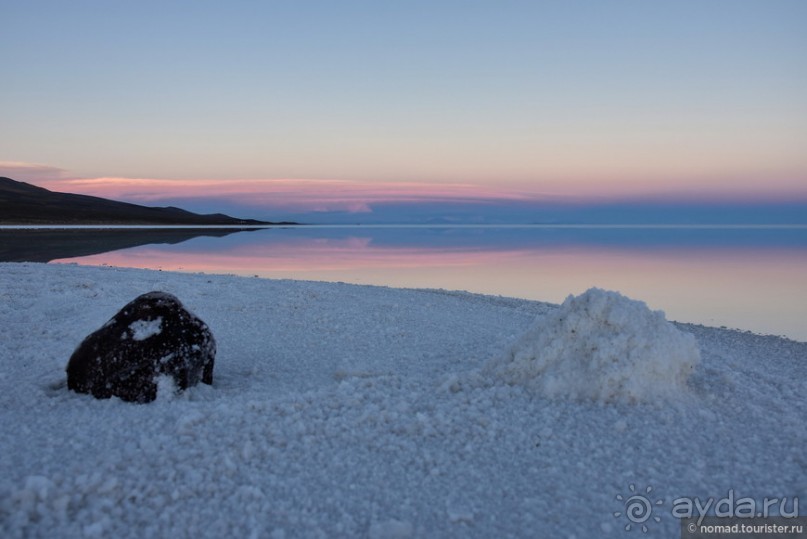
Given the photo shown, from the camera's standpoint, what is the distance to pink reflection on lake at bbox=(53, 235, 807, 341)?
52.6 feet

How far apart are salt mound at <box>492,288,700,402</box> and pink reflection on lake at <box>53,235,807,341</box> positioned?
913 cm

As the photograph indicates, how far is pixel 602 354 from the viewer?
5.36 meters

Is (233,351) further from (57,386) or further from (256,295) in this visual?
(256,295)

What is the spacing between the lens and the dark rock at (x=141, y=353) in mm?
5230

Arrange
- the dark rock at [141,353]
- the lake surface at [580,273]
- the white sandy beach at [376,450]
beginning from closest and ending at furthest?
the white sandy beach at [376,450] → the dark rock at [141,353] → the lake surface at [580,273]

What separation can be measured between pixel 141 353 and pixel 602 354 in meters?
4.21

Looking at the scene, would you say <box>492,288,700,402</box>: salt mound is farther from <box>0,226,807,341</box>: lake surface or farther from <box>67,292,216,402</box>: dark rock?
<box>0,226,807,341</box>: lake surface

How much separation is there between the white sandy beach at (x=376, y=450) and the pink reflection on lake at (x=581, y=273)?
32.4 ft

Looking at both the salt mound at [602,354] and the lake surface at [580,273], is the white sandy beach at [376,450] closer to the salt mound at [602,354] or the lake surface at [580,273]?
the salt mound at [602,354]

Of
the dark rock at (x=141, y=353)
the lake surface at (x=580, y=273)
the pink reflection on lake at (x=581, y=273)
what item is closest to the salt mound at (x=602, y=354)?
the dark rock at (x=141, y=353)

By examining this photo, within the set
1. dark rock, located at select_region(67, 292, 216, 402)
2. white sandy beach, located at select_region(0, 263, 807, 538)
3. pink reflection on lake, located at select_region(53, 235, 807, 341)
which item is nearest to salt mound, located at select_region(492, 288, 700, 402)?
white sandy beach, located at select_region(0, 263, 807, 538)

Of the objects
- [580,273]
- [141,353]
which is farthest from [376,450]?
[580,273]

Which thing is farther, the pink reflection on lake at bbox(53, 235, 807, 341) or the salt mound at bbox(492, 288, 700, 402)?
the pink reflection on lake at bbox(53, 235, 807, 341)

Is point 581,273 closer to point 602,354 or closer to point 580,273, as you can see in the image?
point 580,273
